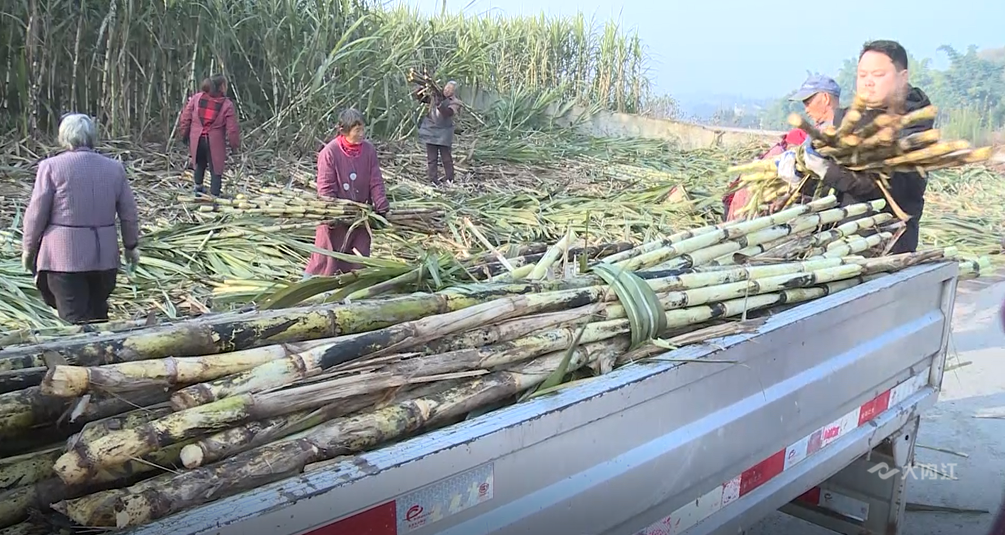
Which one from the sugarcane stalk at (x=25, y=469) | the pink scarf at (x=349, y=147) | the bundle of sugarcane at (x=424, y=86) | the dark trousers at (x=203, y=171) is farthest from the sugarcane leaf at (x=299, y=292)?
the bundle of sugarcane at (x=424, y=86)

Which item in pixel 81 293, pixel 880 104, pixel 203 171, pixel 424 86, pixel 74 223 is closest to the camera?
pixel 880 104

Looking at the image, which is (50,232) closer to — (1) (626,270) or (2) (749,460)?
(1) (626,270)

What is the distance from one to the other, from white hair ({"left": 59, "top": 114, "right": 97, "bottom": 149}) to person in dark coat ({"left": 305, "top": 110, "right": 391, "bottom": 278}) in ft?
4.94

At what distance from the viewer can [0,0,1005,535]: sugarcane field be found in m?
1.56

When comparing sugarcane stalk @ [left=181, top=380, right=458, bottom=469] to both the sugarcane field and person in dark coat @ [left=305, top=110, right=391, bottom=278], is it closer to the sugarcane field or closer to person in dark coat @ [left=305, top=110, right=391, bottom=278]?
the sugarcane field

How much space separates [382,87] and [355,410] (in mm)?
9718

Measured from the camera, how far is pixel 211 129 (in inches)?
319

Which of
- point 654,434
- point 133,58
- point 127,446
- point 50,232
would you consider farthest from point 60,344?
point 133,58

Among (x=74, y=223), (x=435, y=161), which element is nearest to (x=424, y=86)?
(x=435, y=161)

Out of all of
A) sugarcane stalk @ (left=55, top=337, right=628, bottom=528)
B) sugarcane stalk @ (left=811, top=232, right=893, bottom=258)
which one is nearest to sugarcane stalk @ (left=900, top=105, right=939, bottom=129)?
sugarcane stalk @ (left=811, top=232, right=893, bottom=258)

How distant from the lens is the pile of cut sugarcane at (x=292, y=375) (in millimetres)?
1441

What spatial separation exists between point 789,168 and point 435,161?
256 inches

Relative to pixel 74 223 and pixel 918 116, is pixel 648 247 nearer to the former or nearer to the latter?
pixel 918 116

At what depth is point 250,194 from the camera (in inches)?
307
